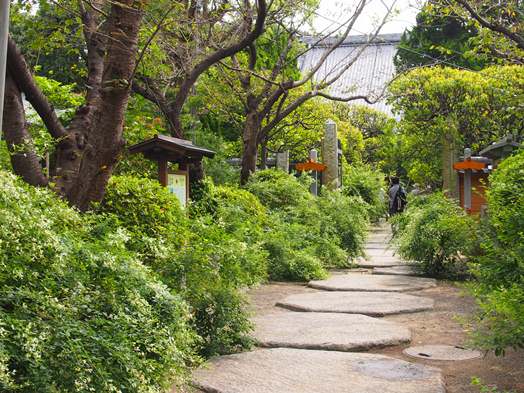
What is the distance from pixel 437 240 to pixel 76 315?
21.6ft

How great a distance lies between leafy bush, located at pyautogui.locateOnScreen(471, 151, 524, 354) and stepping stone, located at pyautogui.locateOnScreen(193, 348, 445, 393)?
0.50m

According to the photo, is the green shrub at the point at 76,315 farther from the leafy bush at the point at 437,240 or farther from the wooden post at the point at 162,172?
the leafy bush at the point at 437,240

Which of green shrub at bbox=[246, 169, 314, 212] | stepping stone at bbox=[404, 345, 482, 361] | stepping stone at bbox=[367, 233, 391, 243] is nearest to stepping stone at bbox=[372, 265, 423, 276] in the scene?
green shrub at bbox=[246, 169, 314, 212]

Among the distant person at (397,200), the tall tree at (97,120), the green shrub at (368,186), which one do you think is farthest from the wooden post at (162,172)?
the green shrub at (368,186)

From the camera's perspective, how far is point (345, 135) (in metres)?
31.7

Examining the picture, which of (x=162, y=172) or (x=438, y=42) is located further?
(x=438, y=42)

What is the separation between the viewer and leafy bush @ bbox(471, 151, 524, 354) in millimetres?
3678

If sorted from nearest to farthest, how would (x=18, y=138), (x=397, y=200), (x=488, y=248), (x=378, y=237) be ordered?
(x=488, y=248)
(x=18, y=138)
(x=378, y=237)
(x=397, y=200)

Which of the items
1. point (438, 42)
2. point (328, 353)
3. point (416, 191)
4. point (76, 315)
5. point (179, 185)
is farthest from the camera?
point (438, 42)

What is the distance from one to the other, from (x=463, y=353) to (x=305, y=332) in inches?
45.8

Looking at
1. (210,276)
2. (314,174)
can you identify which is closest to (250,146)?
(314,174)

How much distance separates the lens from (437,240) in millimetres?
8930

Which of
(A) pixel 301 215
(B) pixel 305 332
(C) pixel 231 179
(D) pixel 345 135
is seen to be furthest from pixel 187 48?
(D) pixel 345 135

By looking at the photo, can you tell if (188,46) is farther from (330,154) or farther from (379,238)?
(330,154)
